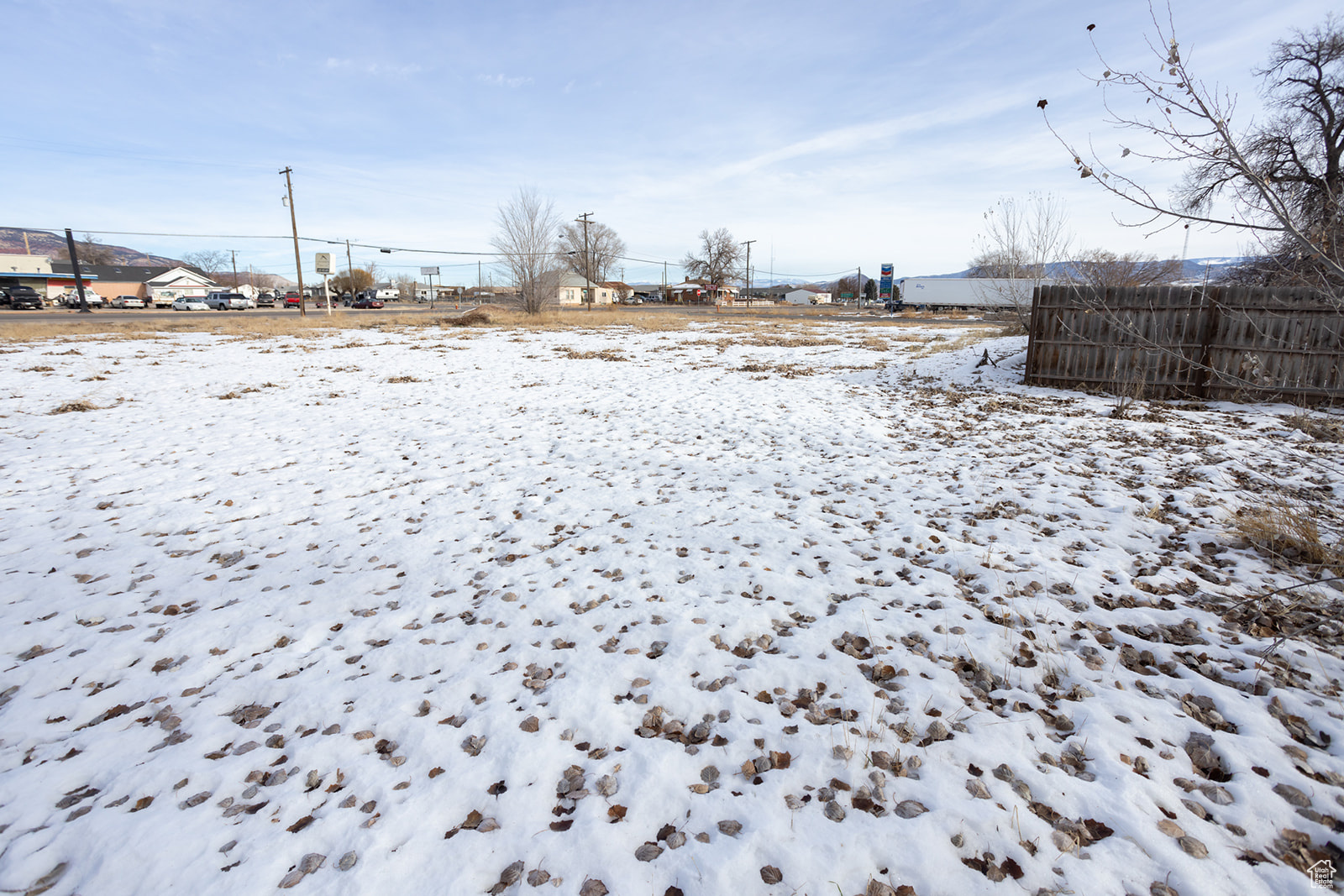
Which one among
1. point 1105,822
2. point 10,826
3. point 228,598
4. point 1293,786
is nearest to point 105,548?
point 228,598

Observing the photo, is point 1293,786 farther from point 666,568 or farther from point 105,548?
point 105,548

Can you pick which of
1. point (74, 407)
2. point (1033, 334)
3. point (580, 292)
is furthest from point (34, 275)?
point (1033, 334)

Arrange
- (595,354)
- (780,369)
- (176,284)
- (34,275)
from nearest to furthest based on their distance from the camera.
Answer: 1. (780,369)
2. (595,354)
3. (34,275)
4. (176,284)

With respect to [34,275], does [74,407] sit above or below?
below

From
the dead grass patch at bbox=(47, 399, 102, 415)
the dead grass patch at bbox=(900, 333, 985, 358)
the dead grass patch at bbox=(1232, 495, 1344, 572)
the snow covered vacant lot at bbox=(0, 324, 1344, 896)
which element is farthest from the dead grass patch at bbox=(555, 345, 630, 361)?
the dead grass patch at bbox=(1232, 495, 1344, 572)

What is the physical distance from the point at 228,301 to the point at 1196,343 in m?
64.3

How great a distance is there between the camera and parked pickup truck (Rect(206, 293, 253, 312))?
1950 inches

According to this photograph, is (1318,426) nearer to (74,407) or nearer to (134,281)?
(74,407)

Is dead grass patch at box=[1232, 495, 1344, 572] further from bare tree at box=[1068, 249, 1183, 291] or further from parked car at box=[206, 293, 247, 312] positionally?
parked car at box=[206, 293, 247, 312]

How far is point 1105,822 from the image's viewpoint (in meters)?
2.49

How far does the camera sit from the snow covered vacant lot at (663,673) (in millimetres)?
2449

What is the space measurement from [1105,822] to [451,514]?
5.77 meters

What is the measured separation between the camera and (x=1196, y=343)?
10477 mm

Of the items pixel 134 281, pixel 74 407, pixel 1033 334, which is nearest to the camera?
pixel 74 407
